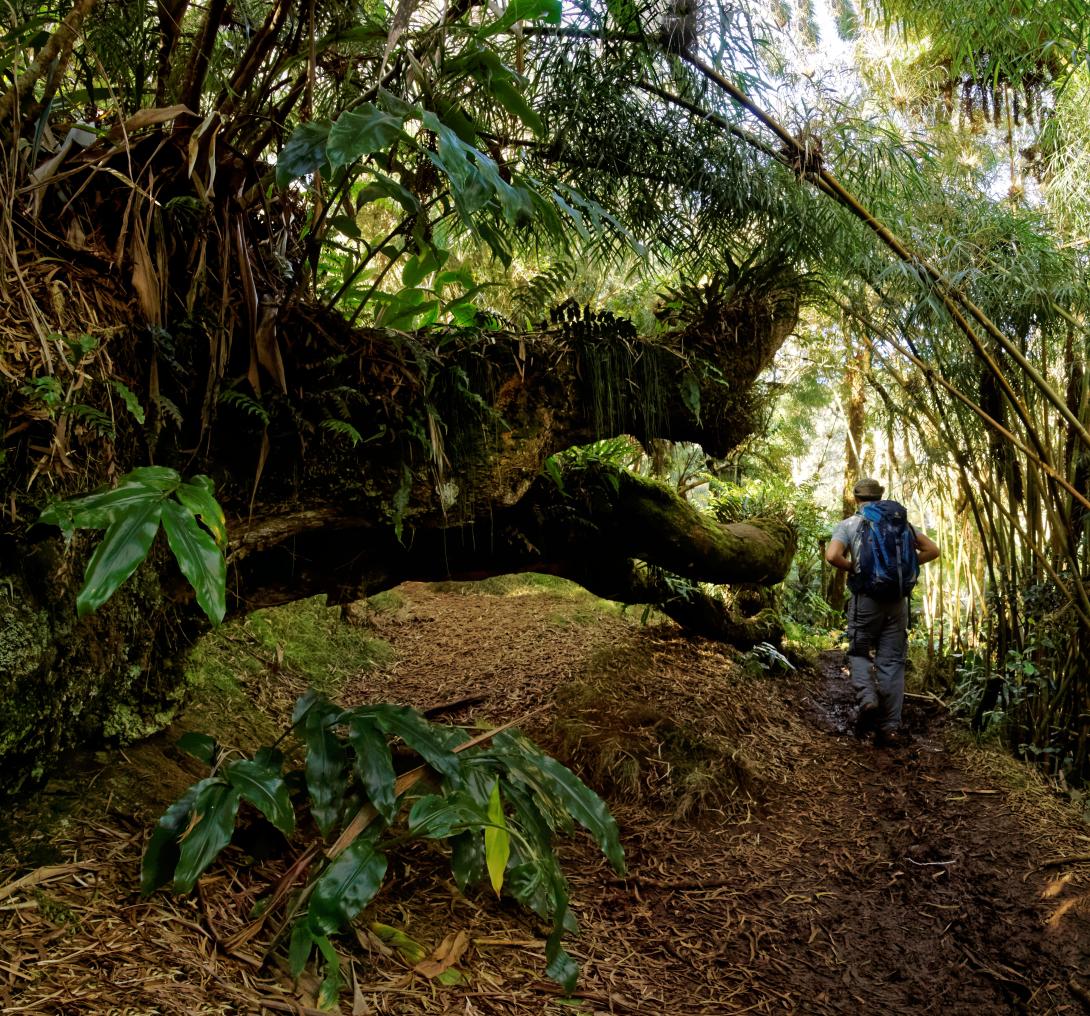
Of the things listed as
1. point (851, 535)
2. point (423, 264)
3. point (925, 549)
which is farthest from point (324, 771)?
point (925, 549)

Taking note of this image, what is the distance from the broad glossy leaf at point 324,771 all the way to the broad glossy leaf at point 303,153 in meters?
1.27

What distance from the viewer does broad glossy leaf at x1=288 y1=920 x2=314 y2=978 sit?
1389mm

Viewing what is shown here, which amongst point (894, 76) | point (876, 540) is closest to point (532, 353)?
point (876, 540)

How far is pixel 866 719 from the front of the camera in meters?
4.26

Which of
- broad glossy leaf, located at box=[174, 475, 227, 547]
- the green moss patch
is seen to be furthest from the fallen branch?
the green moss patch

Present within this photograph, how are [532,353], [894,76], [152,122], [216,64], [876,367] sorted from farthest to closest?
[894,76] → [876,367] → [532,353] → [216,64] → [152,122]

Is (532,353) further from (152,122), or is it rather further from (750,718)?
(750,718)

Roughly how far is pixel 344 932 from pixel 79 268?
1.80 metres

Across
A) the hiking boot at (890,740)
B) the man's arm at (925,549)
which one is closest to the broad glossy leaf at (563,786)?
the hiking boot at (890,740)

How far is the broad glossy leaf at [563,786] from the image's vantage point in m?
1.76

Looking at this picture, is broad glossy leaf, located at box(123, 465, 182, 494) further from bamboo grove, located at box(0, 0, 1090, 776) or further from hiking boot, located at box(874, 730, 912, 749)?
hiking boot, located at box(874, 730, 912, 749)

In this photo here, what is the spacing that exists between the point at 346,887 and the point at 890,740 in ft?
12.1

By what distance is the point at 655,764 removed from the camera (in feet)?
10.6

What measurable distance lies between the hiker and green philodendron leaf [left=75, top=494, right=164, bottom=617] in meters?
4.07
